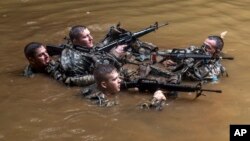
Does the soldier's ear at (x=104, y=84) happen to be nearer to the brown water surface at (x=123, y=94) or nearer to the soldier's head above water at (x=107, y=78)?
the soldier's head above water at (x=107, y=78)

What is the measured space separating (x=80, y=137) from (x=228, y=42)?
160 inches

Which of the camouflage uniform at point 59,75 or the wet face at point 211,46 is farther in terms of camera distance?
the wet face at point 211,46

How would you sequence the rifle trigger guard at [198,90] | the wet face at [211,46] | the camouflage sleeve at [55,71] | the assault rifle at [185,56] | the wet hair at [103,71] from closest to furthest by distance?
1. the rifle trigger guard at [198,90]
2. the wet hair at [103,71]
3. the assault rifle at [185,56]
4. the wet face at [211,46]
5. the camouflage sleeve at [55,71]

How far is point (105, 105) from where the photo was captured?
6.02 m

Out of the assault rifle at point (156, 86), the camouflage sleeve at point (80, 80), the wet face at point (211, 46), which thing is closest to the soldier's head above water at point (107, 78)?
the assault rifle at point (156, 86)

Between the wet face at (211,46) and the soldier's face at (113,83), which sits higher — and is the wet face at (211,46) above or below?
above

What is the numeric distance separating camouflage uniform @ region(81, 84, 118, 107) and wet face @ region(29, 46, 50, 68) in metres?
1.17

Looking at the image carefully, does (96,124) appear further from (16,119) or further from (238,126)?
(238,126)

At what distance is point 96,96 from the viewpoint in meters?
6.11

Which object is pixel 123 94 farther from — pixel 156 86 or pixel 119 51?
pixel 119 51

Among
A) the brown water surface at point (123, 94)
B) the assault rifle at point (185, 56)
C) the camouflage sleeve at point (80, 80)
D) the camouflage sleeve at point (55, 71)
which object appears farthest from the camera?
the camouflage sleeve at point (55, 71)

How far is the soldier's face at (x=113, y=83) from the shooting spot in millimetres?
5880

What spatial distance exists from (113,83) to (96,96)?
359mm

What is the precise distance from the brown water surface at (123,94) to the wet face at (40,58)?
24 cm
